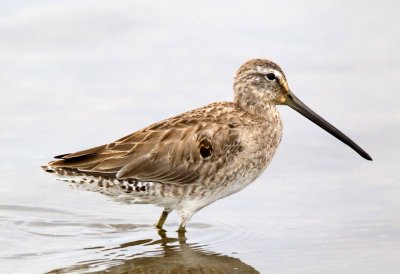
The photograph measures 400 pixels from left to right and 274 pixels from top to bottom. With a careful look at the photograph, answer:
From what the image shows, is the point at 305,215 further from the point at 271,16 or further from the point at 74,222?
the point at 271,16

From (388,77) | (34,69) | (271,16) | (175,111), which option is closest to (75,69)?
(34,69)

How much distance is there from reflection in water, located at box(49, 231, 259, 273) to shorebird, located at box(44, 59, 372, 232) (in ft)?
1.55

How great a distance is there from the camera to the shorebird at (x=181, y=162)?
9094mm

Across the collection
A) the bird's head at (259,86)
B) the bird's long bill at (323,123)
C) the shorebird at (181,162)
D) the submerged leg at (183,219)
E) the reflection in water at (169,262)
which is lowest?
the reflection in water at (169,262)

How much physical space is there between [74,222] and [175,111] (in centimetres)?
189

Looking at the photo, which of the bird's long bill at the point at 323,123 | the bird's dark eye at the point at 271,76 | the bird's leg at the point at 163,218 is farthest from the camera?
the bird's long bill at the point at 323,123

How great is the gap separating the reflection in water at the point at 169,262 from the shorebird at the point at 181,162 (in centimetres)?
47

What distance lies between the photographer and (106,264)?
8.27 metres

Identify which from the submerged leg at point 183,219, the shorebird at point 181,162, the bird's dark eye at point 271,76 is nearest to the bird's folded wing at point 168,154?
the shorebird at point 181,162

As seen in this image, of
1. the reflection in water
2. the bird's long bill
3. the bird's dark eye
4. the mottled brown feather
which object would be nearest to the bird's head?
the bird's dark eye

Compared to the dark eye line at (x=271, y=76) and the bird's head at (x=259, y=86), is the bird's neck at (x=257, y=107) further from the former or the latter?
the dark eye line at (x=271, y=76)

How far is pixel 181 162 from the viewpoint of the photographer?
9.23 metres

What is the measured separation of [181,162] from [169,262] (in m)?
1.10

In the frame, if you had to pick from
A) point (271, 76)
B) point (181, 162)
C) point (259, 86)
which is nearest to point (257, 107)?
point (259, 86)
